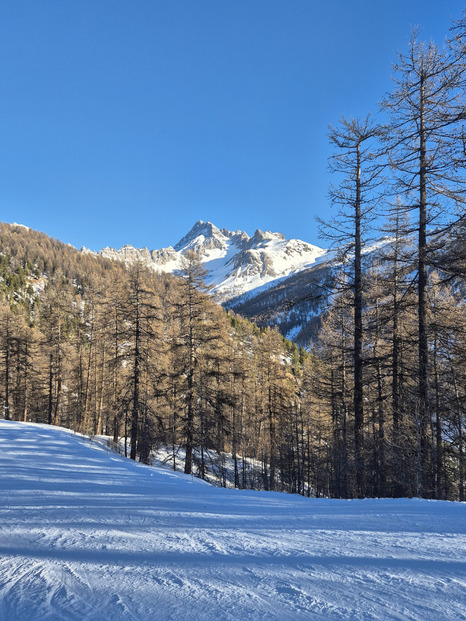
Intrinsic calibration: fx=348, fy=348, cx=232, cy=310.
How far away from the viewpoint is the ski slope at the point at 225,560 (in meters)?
1.73

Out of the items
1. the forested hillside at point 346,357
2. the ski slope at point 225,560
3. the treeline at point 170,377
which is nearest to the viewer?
the ski slope at point 225,560

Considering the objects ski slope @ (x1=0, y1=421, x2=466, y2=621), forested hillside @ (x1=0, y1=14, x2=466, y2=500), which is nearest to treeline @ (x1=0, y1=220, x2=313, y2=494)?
forested hillside @ (x1=0, y1=14, x2=466, y2=500)

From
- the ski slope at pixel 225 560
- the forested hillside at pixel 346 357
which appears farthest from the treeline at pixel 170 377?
the ski slope at pixel 225 560

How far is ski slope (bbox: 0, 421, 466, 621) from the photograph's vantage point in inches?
68.0

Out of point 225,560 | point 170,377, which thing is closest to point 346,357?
point 170,377

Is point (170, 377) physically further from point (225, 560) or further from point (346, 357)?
point (225, 560)

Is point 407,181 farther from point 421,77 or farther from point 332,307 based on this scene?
point 332,307

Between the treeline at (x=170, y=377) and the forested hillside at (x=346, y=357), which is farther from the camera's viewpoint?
the treeline at (x=170, y=377)

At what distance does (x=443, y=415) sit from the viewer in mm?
10797

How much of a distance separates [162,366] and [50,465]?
76.9ft

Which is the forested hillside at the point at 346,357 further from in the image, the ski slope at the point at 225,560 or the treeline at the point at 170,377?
the ski slope at the point at 225,560

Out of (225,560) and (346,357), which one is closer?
(225,560)

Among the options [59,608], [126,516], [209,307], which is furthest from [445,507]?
[209,307]

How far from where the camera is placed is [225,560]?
235 cm
